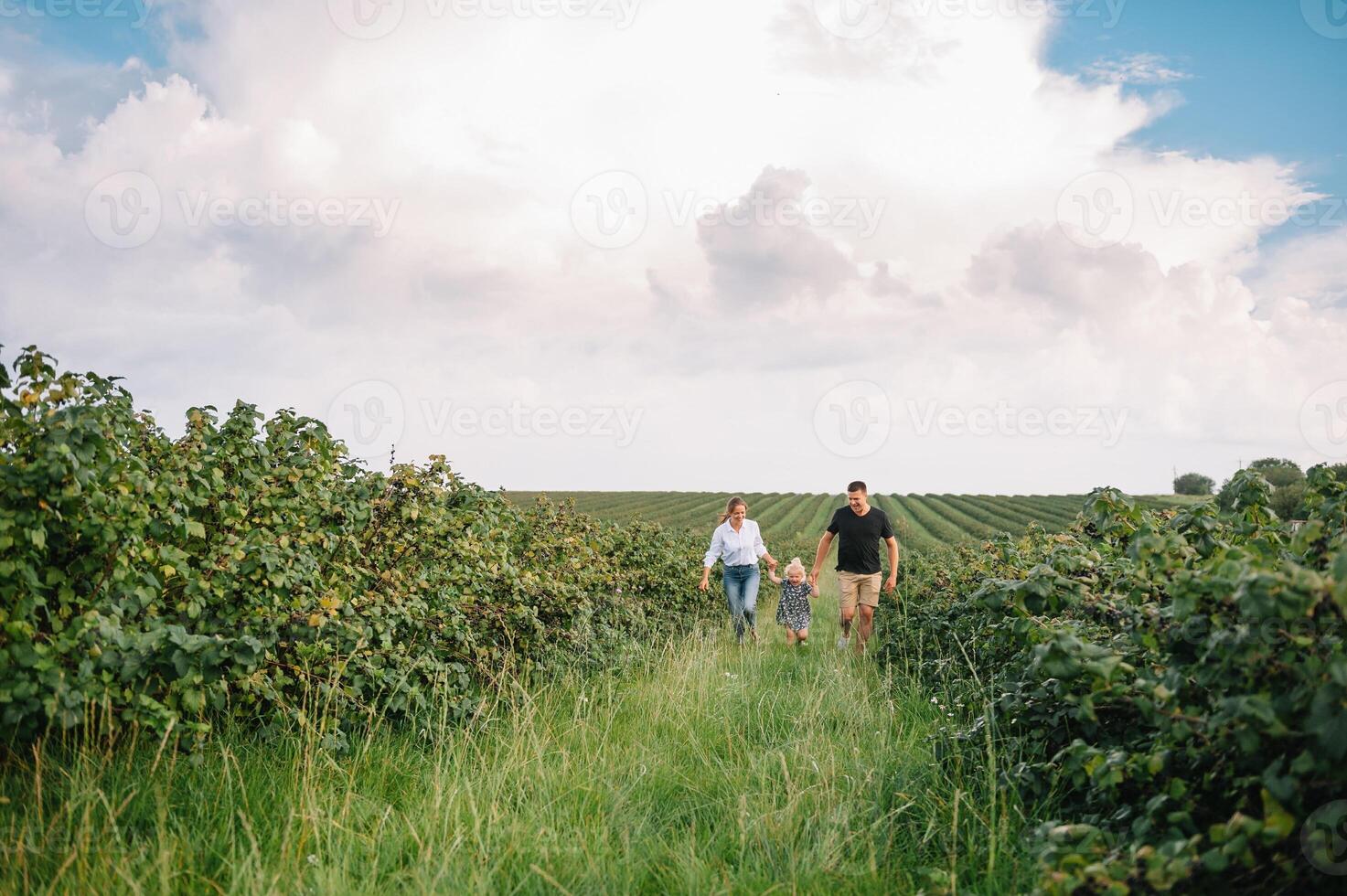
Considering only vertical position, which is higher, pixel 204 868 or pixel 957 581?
pixel 957 581

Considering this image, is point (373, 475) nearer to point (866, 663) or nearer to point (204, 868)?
point (204, 868)

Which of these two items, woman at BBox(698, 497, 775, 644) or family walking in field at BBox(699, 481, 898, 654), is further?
woman at BBox(698, 497, 775, 644)

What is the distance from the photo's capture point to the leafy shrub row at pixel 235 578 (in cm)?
372

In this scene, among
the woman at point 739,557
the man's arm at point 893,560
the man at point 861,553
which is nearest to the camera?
the man's arm at point 893,560

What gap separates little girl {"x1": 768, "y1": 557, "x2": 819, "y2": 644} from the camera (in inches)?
433

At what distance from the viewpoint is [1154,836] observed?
290 cm

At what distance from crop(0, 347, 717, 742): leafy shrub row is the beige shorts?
3.58m

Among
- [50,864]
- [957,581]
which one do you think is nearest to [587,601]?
[957,581]

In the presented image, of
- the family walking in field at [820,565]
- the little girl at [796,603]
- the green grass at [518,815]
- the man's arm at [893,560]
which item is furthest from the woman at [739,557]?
the green grass at [518,815]

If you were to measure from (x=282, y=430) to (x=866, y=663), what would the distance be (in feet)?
20.3

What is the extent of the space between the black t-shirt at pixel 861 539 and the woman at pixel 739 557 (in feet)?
4.14

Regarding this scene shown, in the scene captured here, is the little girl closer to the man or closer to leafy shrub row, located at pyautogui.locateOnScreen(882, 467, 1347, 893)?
the man

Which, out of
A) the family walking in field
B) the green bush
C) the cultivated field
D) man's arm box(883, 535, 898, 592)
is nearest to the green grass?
man's arm box(883, 535, 898, 592)

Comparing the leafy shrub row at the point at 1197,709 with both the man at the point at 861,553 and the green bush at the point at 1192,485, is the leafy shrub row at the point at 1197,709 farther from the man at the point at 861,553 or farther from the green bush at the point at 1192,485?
the green bush at the point at 1192,485
